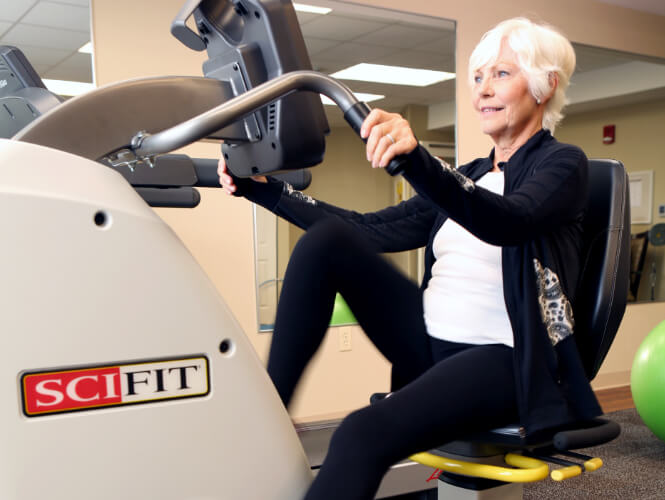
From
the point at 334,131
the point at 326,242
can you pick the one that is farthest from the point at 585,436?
the point at 334,131

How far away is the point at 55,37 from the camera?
394 cm

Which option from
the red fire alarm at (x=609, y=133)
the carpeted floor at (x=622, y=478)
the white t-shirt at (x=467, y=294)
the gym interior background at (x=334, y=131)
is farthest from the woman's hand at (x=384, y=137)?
the red fire alarm at (x=609, y=133)

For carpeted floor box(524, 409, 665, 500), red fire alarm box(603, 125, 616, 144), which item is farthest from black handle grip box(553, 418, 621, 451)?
red fire alarm box(603, 125, 616, 144)

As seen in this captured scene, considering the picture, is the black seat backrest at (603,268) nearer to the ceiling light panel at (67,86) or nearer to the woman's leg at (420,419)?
the woman's leg at (420,419)

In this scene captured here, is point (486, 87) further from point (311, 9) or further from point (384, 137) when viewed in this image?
point (311, 9)

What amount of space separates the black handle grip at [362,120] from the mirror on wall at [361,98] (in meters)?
2.25

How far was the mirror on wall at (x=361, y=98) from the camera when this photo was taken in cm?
348

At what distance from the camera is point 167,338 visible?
0.74 metres

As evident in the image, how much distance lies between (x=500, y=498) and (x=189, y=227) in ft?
7.40

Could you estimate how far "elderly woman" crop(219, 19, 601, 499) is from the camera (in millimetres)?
905

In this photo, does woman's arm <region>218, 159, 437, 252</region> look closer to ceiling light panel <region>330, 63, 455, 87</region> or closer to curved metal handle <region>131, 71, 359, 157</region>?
curved metal handle <region>131, 71, 359, 157</region>

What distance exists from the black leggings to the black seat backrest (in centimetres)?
19

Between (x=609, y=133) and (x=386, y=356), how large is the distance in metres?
5.80

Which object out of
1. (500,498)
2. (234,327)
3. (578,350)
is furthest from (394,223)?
(234,327)
